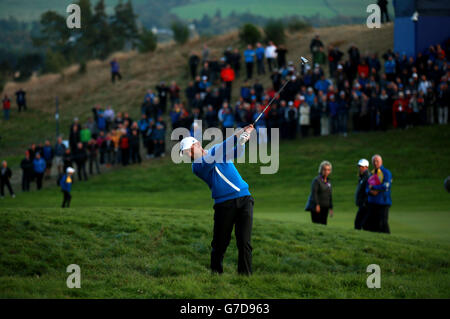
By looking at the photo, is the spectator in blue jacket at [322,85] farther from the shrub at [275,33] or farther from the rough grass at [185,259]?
the rough grass at [185,259]

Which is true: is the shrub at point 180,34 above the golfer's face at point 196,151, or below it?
above

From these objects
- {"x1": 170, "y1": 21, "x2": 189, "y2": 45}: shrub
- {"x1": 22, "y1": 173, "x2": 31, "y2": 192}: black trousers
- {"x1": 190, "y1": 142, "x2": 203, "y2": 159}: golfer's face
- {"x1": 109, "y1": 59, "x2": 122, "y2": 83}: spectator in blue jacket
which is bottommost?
{"x1": 22, "y1": 173, "x2": 31, "y2": 192}: black trousers

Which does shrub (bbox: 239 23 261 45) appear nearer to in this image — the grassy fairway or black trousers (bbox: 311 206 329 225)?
the grassy fairway

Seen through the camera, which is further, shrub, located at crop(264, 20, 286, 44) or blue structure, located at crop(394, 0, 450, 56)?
shrub, located at crop(264, 20, 286, 44)

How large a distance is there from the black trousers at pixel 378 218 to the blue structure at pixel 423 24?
23.0m

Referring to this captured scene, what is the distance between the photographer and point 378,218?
16.9m

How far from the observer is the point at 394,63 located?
35.6 metres

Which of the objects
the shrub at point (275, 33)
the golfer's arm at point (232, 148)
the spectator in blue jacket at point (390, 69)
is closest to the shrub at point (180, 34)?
the shrub at point (275, 33)

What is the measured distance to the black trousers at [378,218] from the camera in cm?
1680

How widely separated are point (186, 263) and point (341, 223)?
28.1 ft

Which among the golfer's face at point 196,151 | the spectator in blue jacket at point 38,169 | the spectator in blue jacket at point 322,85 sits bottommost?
the spectator in blue jacket at point 38,169

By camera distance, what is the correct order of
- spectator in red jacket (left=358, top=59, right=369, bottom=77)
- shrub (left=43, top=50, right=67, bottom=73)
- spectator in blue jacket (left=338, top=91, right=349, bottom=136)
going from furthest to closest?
shrub (left=43, top=50, right=67, bottom=73) → spectator in red jacket (left=358, top=59, right=369, bottom=77) → spectator in blue jacket (left=338, top=91, right=349, bottom=136)

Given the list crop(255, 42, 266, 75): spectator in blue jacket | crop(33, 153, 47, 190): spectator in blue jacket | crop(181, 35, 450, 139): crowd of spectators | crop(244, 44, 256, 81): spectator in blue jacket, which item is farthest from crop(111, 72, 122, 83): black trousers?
crop(33, 153, 47, 190): spectator in blue jacket

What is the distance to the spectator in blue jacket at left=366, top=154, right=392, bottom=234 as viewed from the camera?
54.3 feet
